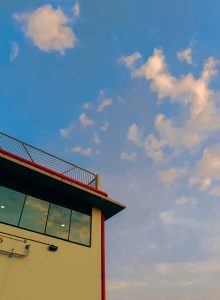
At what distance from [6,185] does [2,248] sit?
9.73 feet

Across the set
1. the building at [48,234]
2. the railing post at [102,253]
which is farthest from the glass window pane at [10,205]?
the railing post at [102,253]

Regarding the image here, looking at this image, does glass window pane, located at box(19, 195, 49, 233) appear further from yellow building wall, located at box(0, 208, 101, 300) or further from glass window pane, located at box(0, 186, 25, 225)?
yellow building wall, located at box(0, 208, 101, 300)

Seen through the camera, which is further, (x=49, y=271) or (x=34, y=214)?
(x=34, y=214)

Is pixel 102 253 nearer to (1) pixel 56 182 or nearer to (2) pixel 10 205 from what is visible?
(1) pixel 56 182

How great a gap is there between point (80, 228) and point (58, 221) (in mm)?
1344

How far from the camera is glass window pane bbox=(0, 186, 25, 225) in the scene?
37.9 ft

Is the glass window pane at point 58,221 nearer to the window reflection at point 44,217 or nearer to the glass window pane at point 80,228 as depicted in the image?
the window reflection at point 44,217

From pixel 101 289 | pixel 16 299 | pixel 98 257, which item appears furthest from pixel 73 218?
pixel 16 299

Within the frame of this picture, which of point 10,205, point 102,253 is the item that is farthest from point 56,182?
point 102,253

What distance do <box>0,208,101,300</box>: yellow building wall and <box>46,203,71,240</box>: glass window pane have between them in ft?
1.35

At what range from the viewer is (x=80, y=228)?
46.0ft

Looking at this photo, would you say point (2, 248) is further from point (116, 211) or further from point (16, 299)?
point (116, 211)

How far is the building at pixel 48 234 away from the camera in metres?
10.9

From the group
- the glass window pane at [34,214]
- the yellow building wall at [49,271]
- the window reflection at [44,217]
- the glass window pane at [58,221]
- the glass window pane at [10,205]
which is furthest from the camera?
the glass window pane at [58,221]
